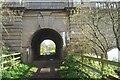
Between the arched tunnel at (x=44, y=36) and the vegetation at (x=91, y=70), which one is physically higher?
the arched tunnel at (x=44, y=36)

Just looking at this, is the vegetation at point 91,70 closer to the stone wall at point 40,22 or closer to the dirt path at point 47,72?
the dirt path at point 47,72

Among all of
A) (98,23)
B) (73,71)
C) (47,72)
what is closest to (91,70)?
(73,71)

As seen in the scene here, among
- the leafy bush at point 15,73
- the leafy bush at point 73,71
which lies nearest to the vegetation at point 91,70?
the leafy bush at point 73,71

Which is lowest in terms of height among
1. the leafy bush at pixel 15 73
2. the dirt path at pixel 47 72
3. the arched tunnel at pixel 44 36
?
the dirt path at pixel 47 72

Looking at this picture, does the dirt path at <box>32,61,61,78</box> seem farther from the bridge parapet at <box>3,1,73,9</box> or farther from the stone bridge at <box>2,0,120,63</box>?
the bridge parapet at <box>3,1,73,9</box>

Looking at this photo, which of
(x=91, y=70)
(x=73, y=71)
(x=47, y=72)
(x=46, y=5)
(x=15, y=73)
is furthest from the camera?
(x=46, y=5)

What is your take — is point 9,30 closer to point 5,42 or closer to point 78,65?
point 5,42

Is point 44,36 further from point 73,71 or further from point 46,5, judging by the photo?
point 73,71

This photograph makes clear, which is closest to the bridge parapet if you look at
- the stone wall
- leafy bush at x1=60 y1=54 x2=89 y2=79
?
the stone wall

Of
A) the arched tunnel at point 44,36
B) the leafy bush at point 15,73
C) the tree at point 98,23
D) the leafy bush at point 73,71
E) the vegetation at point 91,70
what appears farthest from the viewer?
the arched tunnel at point 44,36

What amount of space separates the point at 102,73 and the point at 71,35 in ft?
47.3

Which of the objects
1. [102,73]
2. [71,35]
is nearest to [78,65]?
[102,73]

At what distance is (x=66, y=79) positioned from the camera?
13031 mm

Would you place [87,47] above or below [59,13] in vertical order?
below
